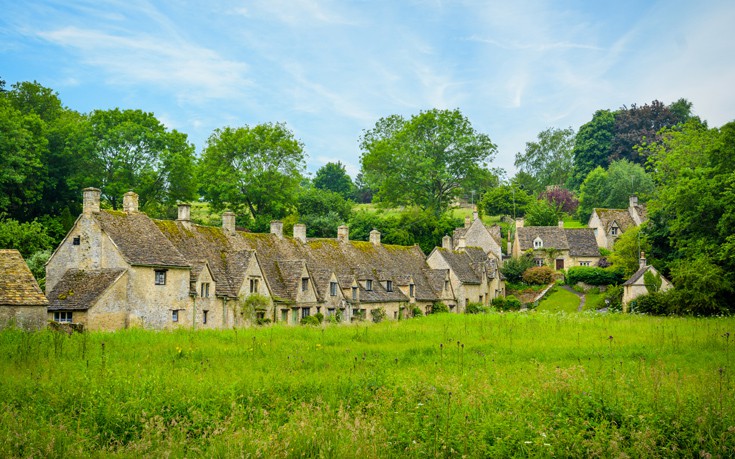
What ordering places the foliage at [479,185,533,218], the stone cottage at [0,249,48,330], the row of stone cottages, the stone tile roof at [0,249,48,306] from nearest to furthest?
the stone cottage at [0,249,48,330] < the stone tile roof at [0,249,48,306] < the row of stone cottages < the foliage at [479,185,533,218]

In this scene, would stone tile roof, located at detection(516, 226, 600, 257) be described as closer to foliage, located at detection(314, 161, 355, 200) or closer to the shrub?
the shrub

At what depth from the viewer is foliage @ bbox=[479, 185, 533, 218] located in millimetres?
112875

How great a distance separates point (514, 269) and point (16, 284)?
202 ft

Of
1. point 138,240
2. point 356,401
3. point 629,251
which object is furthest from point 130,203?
point 629,251

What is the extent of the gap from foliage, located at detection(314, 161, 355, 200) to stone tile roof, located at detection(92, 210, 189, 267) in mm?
108682

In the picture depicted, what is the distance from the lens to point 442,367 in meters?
22.8

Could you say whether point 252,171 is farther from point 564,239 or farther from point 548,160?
point 548,160

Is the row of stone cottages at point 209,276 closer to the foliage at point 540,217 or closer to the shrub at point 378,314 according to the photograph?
the shrub at point 378,314

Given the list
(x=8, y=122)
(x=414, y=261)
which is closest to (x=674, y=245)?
(x=414, y=261)

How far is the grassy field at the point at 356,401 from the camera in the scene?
44.5 ft

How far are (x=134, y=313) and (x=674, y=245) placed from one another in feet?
153

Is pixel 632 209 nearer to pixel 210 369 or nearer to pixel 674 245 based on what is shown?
pixel 674 245

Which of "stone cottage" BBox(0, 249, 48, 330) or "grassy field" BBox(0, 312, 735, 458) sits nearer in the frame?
"grassy field" BBox(0, 312, 735, 458)

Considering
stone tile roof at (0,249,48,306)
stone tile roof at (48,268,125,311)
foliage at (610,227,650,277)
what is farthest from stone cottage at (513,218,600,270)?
stone tile roof at (0,249,48,306)
